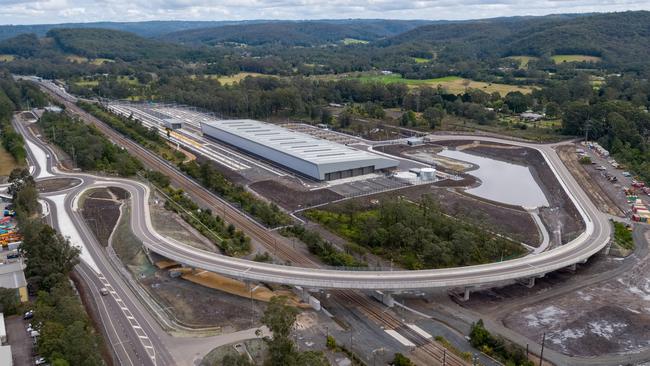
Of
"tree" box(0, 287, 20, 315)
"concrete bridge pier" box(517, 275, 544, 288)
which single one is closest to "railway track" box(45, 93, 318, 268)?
"concrete bridge pier" box(517, 275, 544, 288)

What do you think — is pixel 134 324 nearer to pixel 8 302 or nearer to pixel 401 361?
pixel 8 302

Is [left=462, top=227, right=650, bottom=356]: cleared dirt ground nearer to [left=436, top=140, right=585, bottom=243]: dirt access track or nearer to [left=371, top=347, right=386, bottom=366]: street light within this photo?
[left=436, top=140, right=585, bottom=243]: dirt access track

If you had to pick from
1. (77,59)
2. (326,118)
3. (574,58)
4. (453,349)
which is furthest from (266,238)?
(77,59)

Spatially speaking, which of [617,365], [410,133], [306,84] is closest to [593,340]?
[617,365]

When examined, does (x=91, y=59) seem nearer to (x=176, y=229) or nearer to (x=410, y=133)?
(x=410, y=133)

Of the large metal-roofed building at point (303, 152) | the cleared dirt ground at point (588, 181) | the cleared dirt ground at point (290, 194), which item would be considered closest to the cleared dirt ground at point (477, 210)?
the cleared dirt ground at point (290, 194)
